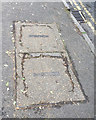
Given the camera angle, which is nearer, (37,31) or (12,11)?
(37,31)

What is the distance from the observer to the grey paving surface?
14.2 feet

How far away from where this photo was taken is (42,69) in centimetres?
524

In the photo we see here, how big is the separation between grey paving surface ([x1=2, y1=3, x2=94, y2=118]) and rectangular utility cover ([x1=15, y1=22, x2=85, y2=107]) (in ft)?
0.69

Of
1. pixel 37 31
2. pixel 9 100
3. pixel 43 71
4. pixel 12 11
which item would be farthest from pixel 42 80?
pixel 12 11

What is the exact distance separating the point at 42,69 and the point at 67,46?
151cm

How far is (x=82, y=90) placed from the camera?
195 inches

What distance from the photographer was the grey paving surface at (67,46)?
14.2 ft

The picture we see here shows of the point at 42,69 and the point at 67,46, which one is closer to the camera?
the point at 42,69

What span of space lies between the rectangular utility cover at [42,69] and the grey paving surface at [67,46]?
210 millimetres

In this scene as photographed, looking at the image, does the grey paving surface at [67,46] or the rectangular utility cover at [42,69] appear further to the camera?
the rectangular utility cover at [42,69]

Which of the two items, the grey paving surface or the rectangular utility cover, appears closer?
the grey paving surface

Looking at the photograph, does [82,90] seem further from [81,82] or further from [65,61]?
[65,61]

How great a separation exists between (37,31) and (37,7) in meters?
1.90

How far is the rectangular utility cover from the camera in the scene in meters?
4.61
